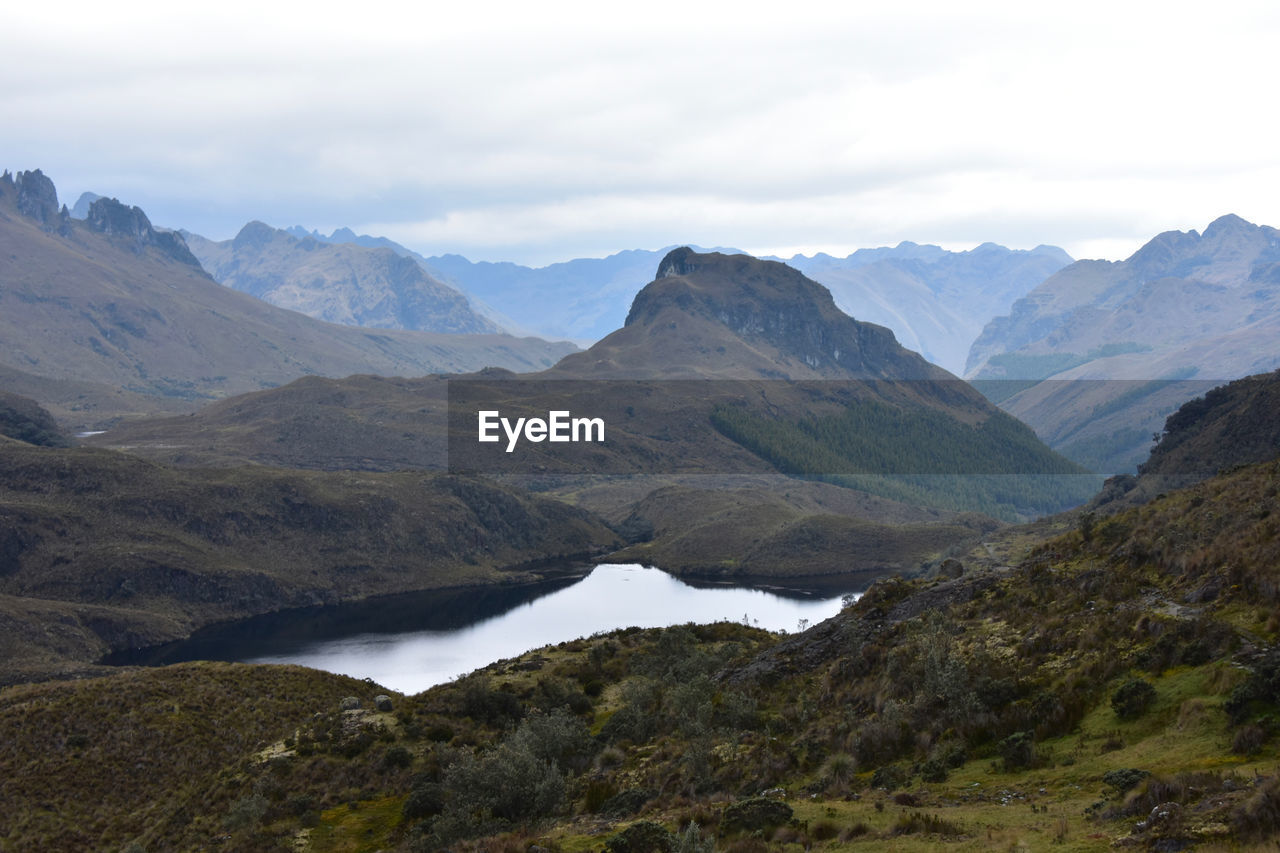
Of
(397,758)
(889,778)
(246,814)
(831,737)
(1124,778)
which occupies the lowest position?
(246,814)

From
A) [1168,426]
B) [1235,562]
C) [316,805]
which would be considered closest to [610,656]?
[316,805]

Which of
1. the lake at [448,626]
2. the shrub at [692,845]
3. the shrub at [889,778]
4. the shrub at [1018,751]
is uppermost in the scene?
the shrub at [1018,751]

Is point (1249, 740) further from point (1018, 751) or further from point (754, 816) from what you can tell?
point (754, 816)

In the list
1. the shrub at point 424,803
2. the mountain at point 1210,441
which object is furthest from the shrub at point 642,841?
the mountain at point 1210,441

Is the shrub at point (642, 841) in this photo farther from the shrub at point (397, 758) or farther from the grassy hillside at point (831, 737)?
the shrub at point (397, 758)

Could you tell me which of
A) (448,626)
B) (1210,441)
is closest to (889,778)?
(448,626)

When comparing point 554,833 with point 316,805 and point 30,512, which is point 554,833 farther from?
point 30,512
